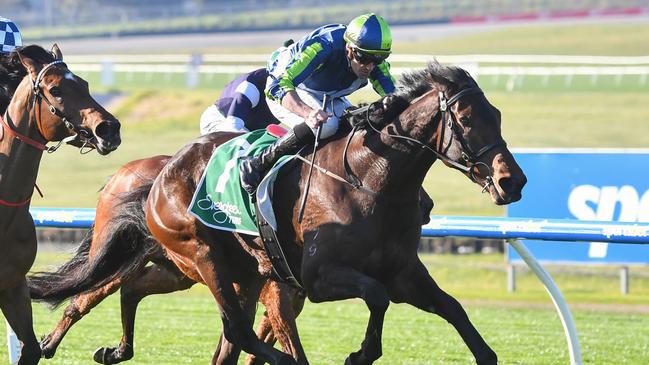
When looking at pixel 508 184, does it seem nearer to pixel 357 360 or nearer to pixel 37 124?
pixel 357 360

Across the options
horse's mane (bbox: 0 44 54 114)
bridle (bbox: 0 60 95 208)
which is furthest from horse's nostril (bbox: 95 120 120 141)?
horse's mane (bbox: 0 44 54 114)

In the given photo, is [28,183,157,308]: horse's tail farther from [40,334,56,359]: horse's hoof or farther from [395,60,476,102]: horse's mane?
[395,60,476,102]: horse's mane

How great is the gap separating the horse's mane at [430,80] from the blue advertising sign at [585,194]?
630 centimetres

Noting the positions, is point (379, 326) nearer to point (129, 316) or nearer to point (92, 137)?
point (92, 137)

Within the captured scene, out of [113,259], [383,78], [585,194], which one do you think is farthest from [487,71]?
[383,78]

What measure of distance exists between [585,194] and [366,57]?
21.9 feet

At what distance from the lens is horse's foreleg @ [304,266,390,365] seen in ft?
16.1

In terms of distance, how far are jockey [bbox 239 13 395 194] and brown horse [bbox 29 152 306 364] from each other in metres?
0.94

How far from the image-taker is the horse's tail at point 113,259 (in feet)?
21.1

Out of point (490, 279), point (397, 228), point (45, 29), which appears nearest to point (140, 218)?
Result: point (397, 228)

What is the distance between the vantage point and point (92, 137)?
5.42 meters

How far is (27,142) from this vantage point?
563 cm

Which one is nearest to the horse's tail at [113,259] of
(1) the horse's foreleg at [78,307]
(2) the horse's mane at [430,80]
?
(1) the horse's foreleg at [78,307]

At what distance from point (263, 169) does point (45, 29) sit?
1982 inches
